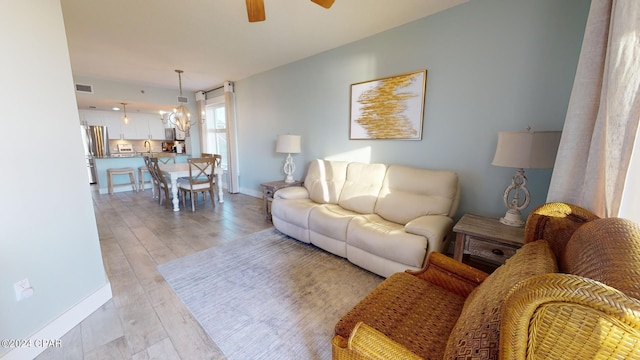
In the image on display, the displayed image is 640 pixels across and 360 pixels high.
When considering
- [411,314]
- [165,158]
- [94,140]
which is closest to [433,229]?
[411,314]

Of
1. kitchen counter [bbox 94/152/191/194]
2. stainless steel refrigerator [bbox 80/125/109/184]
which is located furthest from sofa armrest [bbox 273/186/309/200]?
stainless steel refrigerator [bbox 80/125/109/184]

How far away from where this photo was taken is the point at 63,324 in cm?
155

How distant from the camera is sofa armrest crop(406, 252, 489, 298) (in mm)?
1266

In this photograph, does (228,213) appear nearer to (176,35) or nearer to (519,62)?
(176,35)

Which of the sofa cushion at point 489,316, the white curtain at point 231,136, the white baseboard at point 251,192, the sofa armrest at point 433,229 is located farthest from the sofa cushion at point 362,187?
the white curtain at point 231,136

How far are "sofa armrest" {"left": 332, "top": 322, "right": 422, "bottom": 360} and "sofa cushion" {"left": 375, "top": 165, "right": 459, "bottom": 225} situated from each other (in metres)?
A: 1.63

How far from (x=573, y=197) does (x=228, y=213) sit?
4087 mm

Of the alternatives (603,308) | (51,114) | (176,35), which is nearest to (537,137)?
(603,308)

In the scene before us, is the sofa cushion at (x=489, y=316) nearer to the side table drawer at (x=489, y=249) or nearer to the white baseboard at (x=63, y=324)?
the side table drawer at (x=489, y=249)

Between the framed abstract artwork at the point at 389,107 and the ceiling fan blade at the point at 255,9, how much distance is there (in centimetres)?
157

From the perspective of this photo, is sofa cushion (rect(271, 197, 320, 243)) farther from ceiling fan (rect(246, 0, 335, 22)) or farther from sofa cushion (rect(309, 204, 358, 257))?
ceiling fan (rect(246, 0, 335, 22))

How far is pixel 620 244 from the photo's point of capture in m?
0.69

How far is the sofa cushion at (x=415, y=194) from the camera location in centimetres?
225

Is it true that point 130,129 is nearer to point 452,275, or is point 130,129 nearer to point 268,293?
point 268,293
